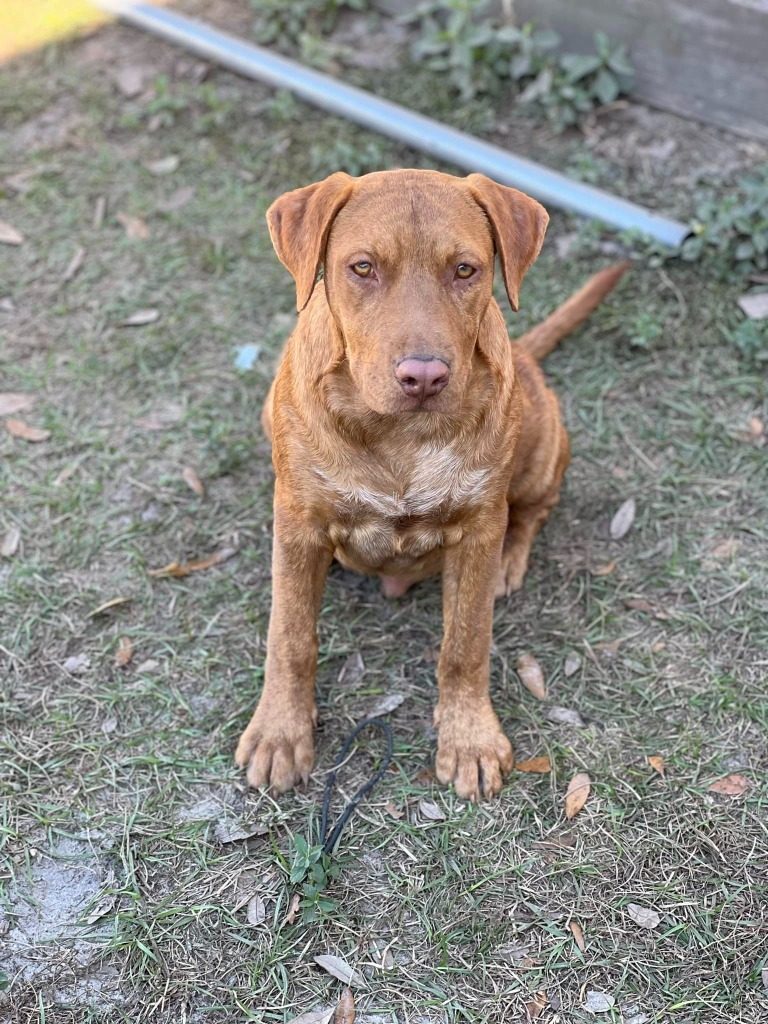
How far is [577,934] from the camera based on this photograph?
11.0ft

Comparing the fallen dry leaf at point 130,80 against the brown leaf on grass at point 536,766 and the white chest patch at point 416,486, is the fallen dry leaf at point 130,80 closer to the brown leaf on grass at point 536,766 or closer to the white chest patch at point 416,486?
the white chest patch at point 416,486

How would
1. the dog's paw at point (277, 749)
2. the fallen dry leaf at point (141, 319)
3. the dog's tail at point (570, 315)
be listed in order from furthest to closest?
the fallen dry leaf at point (141, 319), the dog's tail at point (570, 315), the dog's paw at point (277, 749)

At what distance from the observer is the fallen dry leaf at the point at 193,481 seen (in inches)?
187

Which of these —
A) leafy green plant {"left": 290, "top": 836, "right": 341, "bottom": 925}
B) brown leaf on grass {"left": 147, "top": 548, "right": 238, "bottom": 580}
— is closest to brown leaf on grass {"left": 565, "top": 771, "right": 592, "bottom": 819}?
leafy green plant {"left": 290, "top": 836, "right": 341, "bottom": 925}

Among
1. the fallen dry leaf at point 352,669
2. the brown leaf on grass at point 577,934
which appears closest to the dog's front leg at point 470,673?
the fallen dry leaf at point 352,669

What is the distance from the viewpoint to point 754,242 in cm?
539

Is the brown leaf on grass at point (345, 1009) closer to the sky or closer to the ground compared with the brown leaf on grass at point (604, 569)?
closer to the ground

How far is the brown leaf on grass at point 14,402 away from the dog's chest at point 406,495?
7.60ft

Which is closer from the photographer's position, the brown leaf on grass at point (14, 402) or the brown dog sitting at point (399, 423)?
the brown dog sitting at point (399, 423)

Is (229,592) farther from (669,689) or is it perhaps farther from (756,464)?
(756,464)

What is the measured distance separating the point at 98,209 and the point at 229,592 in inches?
115

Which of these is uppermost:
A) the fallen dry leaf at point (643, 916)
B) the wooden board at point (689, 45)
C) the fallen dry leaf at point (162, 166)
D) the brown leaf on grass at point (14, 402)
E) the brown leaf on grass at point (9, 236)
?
the wooden board at point (689, 45)

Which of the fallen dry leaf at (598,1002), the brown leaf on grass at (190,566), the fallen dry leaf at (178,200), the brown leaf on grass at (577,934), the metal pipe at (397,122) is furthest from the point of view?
the fallen dry leaf at (178,200)

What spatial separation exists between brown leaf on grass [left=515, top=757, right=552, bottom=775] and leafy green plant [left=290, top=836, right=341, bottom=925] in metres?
0.78
